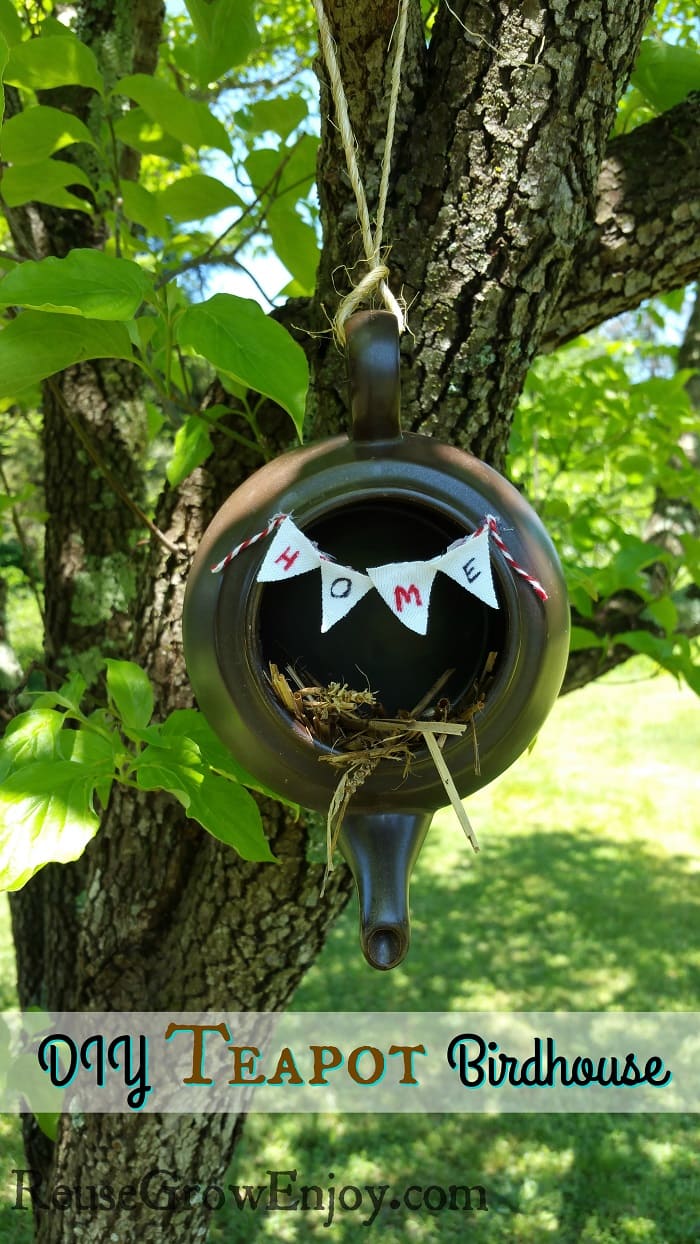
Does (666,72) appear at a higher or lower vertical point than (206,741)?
higher

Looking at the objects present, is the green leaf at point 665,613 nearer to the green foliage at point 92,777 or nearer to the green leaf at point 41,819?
the green foliage at point 92,777

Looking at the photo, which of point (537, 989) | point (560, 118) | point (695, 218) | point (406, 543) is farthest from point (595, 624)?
point (537, 989)

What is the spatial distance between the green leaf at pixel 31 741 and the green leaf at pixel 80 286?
1.35 feet

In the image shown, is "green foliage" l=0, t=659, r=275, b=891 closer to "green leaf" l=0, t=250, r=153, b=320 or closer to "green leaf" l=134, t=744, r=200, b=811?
"green leaf" l=134, t=744, r=200, b=811

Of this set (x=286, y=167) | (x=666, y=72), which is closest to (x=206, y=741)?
(x=286, y=167)

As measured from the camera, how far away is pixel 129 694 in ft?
3.77

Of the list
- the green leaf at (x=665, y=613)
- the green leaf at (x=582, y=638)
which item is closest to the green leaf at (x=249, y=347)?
the green leaf at (x=582, y=638)

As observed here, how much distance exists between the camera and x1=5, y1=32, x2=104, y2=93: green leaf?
120 centimetres

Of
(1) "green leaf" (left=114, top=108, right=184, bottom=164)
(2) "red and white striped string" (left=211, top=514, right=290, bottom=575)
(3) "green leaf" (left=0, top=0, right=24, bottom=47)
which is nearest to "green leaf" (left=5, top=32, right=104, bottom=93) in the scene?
(3) "green leaf" (left=0, top=0, right=24, bottom=47)

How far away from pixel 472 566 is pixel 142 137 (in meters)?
1.00

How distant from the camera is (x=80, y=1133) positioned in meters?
1.71

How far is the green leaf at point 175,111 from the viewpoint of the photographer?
1.26m

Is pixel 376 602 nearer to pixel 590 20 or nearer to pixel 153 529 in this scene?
pixel 153 529

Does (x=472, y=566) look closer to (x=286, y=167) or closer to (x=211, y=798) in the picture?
(x=211, y=798)
